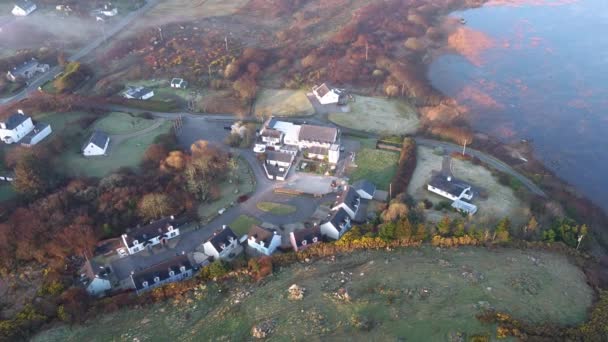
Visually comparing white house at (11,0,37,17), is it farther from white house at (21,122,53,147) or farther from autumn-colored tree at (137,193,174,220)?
autumn-colored tree at (137,193,174,220)

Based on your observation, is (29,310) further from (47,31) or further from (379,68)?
(47,31)

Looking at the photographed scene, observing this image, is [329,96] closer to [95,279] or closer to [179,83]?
[179,83]

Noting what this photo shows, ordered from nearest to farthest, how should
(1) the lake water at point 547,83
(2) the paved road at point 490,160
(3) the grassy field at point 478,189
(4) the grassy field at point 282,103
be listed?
1. (3) the grassy field at point 478,189
2. (2) the paved road at point 490,160
3. (1) the lake water at point 547,83
4. (4) the grassy field at point 282,103

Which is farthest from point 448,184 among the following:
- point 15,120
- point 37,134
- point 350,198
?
point 15,120

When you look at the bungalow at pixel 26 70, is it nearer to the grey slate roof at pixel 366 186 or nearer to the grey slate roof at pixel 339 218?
the grey slate roof at pixel 366 186

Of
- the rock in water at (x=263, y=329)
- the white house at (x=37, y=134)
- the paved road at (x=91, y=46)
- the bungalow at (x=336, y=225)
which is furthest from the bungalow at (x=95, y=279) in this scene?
the paved road at (x=91, y=46)

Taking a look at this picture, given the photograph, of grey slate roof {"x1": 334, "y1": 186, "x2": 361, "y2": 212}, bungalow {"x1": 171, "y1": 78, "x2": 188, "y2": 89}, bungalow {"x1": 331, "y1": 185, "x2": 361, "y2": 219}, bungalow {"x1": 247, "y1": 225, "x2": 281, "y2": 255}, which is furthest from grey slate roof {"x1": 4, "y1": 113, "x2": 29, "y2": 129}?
grey slate roof {"x1": 334, "y1": 186, "x2": 361, "y2": 212}
